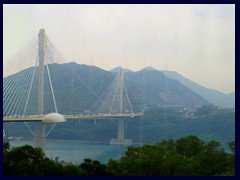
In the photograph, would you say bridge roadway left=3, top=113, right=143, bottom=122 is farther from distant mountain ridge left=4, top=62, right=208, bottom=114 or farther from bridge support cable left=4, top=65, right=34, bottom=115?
bridge support cable left=4, top=65, right=34, bottom=115

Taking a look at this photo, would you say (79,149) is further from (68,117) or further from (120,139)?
(120,139)

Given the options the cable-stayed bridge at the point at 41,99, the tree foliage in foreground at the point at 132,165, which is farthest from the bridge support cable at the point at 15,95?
the tree foliage in foreground at the point at 132,165

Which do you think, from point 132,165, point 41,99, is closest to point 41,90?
point 41,99

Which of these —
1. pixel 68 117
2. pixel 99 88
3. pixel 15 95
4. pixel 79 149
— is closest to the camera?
pixel 68 117

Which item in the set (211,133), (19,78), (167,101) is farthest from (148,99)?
(19,78)

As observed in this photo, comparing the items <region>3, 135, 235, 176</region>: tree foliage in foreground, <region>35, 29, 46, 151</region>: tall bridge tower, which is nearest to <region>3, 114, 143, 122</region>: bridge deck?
<region>35, 29, 46, 151</region>: tall bridge tower
